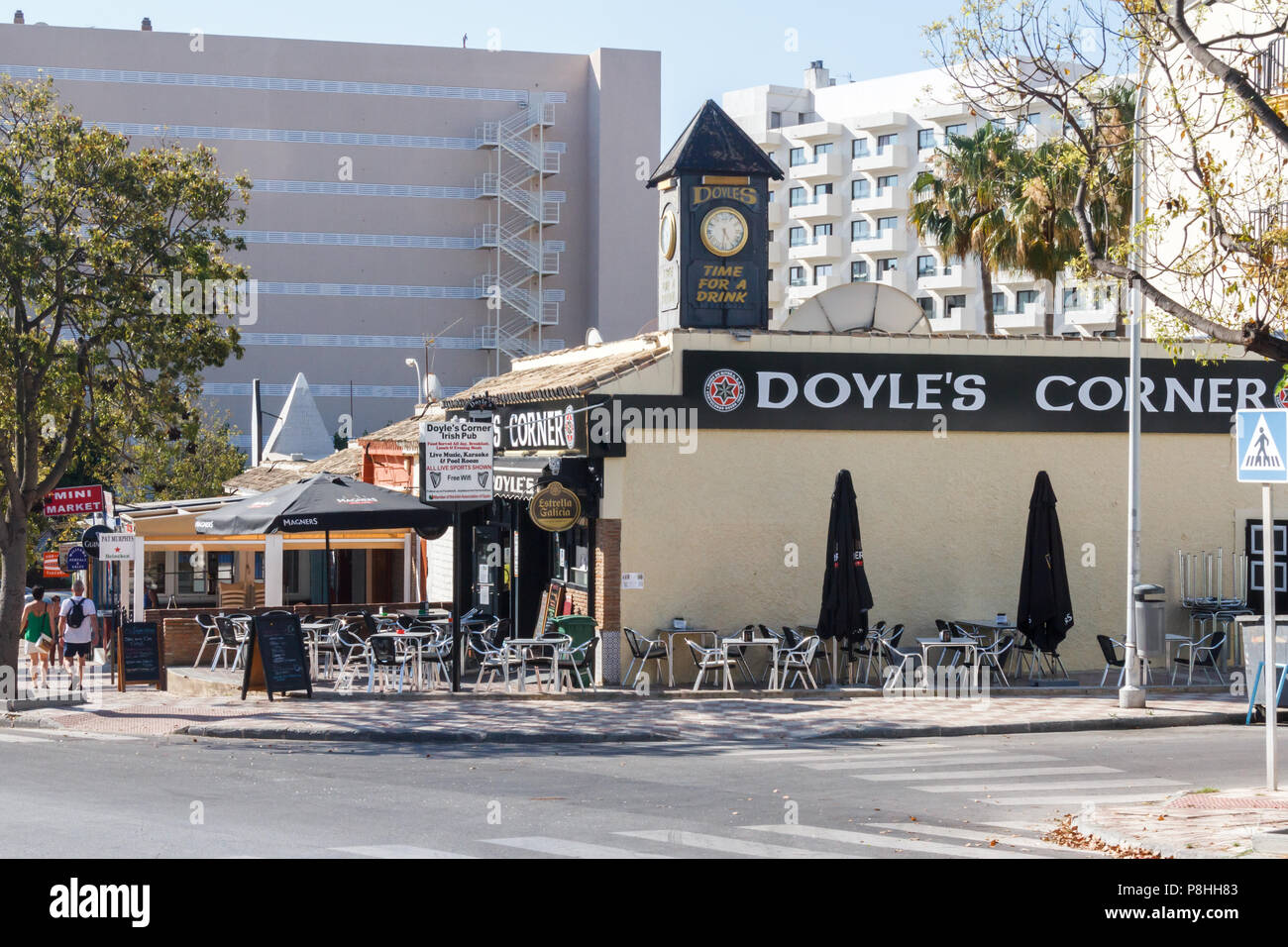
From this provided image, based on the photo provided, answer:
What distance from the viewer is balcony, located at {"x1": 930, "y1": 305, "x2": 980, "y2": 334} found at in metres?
77.9

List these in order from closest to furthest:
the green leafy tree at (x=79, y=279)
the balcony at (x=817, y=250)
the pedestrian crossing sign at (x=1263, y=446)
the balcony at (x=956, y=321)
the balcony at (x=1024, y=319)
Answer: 1. the pedestrian crossing sign at (x=1263, y=446)
2. the green leafy tree at (x=79, y=279)
3. the balcony at (x=1024, y=319)
4. the balcony at (x=956, y=321)
5. the balcony at (x=817, y=250)

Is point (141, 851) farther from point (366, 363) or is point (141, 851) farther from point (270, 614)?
point (366, 363)

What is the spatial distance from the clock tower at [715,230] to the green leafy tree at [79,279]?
6.64 m

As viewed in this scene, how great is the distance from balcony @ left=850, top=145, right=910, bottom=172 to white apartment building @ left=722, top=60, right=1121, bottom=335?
6 cm

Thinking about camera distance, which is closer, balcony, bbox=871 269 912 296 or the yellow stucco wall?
the yellow stucco wall

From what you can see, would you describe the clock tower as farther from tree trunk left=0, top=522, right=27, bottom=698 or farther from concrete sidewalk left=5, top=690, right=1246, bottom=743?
tree trunk left=0, top=522, right=27, bottom=698

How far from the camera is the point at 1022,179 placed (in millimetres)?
34094

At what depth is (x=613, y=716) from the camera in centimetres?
1770

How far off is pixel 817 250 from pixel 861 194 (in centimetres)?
400

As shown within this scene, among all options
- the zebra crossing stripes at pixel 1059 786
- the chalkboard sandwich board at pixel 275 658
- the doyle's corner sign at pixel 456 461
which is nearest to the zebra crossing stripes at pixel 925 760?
the zebra crossing stripes at pixel 1059 786

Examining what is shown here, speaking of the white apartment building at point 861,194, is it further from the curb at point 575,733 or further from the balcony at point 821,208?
the curb at point 575,733

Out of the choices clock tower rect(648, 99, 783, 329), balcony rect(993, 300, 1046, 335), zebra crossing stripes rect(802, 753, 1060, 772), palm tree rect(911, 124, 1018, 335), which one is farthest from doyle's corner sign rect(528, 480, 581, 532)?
balcony rect(993, 300, 1046, 335)

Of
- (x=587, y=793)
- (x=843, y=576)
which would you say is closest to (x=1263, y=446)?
(x=587, y=793)

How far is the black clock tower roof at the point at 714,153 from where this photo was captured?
22562 millimetres
